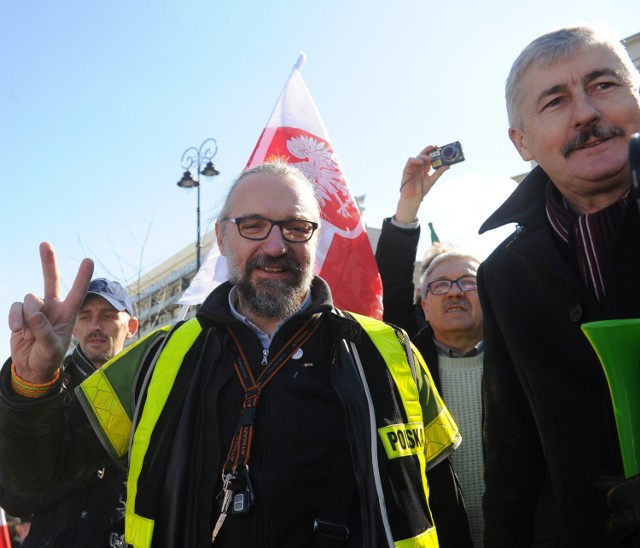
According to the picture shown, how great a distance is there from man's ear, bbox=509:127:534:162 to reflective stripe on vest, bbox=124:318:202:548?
1.33 m

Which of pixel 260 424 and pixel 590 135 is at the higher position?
pixel 590 135

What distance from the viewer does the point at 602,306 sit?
1.89m

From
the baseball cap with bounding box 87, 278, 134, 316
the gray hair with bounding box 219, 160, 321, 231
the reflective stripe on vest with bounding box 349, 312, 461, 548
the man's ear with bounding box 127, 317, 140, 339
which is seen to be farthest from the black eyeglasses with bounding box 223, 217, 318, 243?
the man's ear with bounding box 127, 317, 140, 339

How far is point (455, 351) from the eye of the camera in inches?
138

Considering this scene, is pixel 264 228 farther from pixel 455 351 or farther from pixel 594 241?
pixel 455 351

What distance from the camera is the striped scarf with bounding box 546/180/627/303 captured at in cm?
190

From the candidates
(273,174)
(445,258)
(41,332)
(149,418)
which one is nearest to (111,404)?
(149,418)

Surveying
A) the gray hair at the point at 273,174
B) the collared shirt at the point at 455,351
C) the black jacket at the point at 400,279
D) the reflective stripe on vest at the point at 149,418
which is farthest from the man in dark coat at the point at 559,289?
the black jacket at the point at 400,279

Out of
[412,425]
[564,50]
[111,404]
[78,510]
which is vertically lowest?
[78,510]

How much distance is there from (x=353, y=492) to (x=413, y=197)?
233 centimetres

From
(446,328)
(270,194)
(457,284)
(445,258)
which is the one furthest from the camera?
(445,258)

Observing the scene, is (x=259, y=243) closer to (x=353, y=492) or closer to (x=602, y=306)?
(x=353, y=492)

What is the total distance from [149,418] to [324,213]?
2.97 m

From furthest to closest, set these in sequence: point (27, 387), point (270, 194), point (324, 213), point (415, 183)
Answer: point (324, 213), point (415, 183), point (270, 194), point (27, 387)
